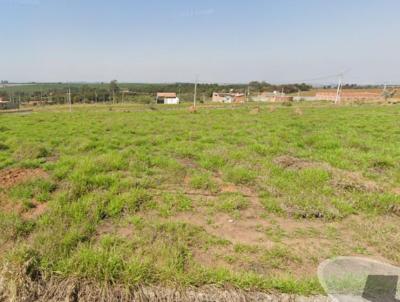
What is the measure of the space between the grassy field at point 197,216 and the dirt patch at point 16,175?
0.6 inches

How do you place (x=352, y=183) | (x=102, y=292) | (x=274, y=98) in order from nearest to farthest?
(x=102, y=292)
(x=352, y=183)
(x=274, y=98)

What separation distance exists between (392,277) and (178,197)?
2314 millimetres

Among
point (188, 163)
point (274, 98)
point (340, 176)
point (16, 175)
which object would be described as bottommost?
point (16, 175)

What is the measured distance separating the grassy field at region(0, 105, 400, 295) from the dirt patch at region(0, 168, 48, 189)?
15mm

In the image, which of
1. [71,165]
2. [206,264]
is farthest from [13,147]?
[206,264]

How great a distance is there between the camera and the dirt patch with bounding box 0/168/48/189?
→ 141 inches

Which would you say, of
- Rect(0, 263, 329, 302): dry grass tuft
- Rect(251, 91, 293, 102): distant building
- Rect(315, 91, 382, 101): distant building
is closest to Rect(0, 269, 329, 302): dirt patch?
Rect(0, 263, 329, 302): dry grass tuft

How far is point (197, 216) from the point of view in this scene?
287 centimetres

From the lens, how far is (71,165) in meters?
4.37

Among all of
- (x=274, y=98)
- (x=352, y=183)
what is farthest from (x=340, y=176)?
(x=274, y=98)

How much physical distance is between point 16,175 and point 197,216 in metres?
3.19

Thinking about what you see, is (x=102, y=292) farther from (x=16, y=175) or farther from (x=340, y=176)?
(x=340, y=176)

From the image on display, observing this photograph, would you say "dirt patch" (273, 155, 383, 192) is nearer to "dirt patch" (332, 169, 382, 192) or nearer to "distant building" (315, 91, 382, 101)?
"dirt patch" (332, 169, 382, 192)

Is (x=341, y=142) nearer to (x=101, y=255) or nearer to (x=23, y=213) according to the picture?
(x=101, y=255)
